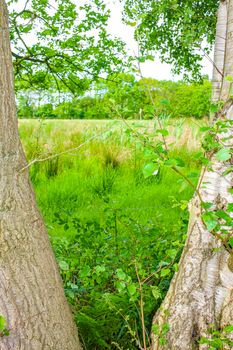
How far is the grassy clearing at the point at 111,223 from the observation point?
2.42 meters

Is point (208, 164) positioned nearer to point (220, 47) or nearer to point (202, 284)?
point (202, 284)

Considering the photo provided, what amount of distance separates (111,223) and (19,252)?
6.83 feet

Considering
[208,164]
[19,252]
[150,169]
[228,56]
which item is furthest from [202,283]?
[228,56]

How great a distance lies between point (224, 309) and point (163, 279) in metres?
0.81

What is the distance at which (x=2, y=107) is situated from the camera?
1.79m

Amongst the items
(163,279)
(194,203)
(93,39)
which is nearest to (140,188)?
(93,39)

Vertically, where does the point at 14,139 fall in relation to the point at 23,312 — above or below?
above

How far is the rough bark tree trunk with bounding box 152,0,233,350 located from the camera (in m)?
2.06

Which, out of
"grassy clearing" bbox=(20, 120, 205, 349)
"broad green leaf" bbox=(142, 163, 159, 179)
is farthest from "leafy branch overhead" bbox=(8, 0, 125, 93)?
"broad green leaf" bbox=(142, 163, 159, 179)

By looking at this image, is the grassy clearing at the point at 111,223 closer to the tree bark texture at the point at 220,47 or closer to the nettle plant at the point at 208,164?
the nettle plant at the point at 208,164

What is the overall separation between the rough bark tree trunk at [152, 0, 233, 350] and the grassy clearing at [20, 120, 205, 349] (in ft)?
0.35

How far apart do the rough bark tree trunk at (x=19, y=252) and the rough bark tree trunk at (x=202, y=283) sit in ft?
1.86

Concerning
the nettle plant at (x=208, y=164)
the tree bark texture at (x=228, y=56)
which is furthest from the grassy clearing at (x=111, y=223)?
the tree bark texture at (x=228, y=56)

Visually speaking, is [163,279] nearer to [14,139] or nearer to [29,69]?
[14,139]
